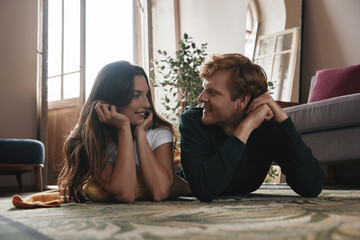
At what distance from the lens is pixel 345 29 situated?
327cm

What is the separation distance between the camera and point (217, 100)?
51.9 inches

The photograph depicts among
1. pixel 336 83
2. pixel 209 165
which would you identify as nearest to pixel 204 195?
pixel 209 165

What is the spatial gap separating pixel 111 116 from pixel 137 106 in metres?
0.13

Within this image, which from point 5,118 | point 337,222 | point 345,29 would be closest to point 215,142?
point 337,222

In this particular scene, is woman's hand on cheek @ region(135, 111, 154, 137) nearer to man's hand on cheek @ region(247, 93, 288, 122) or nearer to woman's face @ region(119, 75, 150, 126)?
woman's face @ region(119, 75, 150, 126)

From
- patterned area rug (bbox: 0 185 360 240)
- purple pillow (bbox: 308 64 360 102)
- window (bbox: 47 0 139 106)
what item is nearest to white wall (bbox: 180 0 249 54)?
window (bbox: 47 0 139 106)

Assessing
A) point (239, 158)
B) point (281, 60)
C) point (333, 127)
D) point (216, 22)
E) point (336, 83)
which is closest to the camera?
Answer: point (239, 158)

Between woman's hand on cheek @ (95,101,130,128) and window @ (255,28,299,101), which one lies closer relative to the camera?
woman's hand on cheek @ (95,101,130,128)

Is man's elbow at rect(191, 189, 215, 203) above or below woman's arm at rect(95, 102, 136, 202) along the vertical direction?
below

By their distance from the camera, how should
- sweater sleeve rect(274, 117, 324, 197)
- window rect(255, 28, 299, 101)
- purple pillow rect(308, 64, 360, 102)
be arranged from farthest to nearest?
window rect(255, 28, 299, 101), purple pillow rect(308, 64, 360, 102), sweater sleeve rect(274, 117, 324, 197)

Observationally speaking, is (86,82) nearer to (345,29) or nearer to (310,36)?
(310,36)

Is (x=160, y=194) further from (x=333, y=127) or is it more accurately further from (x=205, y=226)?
(x=333, y=127)

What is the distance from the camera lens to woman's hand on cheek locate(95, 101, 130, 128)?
1.36 meters

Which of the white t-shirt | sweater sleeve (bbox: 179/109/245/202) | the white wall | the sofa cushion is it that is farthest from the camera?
the white wall
